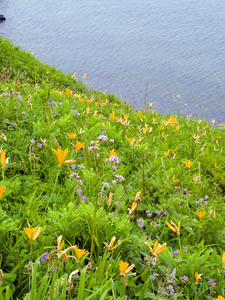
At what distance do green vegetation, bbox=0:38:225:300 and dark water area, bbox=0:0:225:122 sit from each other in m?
5.65

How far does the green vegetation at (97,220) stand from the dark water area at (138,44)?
5.65 metres

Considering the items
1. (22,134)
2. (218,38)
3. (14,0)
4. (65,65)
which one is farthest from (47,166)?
(14,0)

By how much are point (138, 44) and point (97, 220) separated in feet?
58.4

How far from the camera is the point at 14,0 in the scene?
2884 centimetres

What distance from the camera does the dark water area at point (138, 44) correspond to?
12977 mm

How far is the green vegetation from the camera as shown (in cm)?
137

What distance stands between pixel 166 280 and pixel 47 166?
133 cm

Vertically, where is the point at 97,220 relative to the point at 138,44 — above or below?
below

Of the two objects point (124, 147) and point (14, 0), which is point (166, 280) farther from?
point (14, 0)

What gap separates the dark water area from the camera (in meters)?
13.0

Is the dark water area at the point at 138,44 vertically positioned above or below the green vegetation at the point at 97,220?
above

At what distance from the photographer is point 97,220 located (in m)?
1.55

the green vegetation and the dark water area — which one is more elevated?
→ the dark water area

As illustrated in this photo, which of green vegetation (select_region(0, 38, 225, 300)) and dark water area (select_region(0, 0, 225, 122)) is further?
dark water area (select_region(0, 0, 225, 122))
